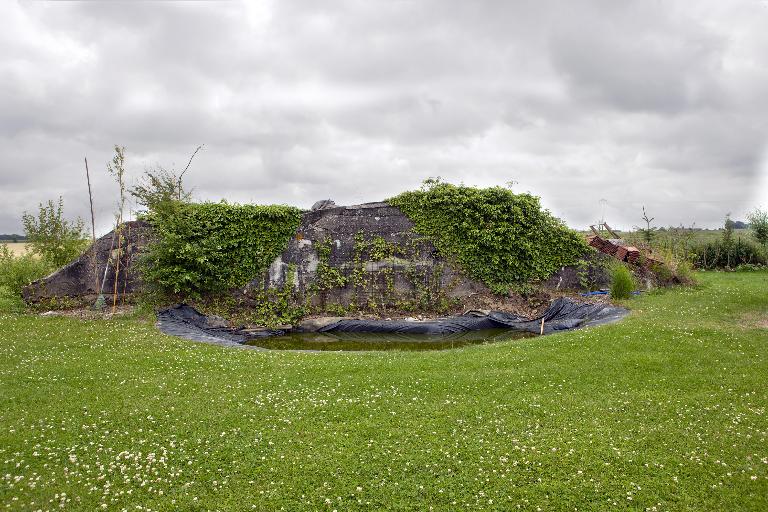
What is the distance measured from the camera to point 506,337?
14.1 m

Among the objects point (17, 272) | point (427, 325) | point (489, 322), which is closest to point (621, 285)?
point (489, 322)

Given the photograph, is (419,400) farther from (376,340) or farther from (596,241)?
(596,241)

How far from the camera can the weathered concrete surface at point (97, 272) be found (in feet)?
51.9

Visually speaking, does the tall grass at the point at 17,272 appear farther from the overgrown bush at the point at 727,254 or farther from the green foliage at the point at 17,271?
the overgrown bush at the point at 727,254

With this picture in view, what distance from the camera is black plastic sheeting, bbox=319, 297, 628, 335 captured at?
47.0ft

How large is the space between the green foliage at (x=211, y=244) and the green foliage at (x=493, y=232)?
4334 mm

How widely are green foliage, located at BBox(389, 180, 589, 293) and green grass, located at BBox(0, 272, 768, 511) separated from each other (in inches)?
266

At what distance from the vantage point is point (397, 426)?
679cm

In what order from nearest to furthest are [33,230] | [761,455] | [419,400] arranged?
[761,455], [419,400], [33,230]

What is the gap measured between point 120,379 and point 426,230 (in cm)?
1113

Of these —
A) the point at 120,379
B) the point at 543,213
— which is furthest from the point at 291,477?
the point at 543,213

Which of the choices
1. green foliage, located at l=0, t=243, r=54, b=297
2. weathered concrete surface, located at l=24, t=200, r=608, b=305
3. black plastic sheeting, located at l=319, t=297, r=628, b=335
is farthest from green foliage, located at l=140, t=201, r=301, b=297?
black plastic sheeting, located at l=319, t=297, r=628, b=335

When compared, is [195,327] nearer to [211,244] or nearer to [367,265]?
[211,244]

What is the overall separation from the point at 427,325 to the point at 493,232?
4447mm
